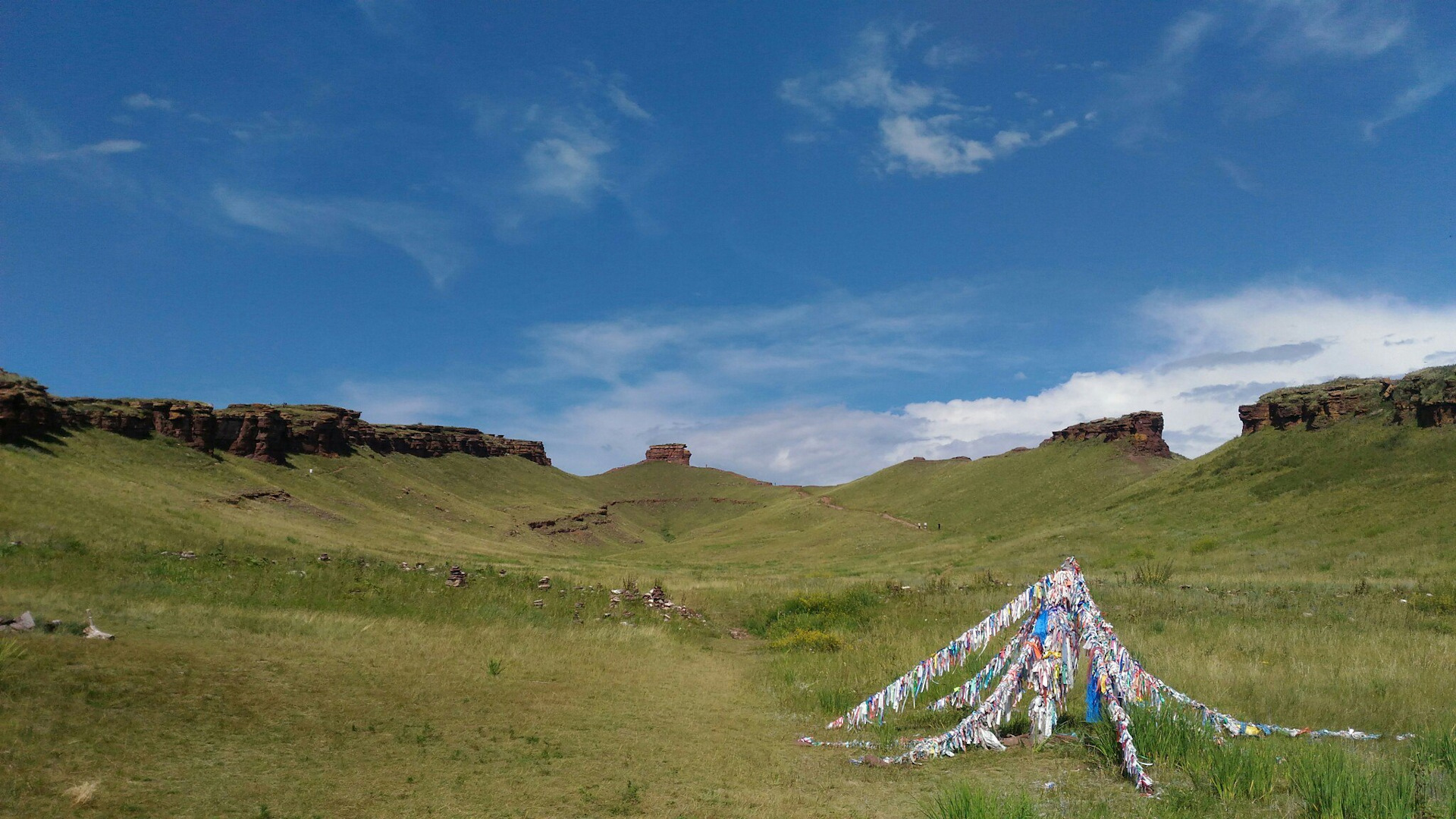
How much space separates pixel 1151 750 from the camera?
8570mm

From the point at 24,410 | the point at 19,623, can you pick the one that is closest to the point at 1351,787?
the point at 19,623

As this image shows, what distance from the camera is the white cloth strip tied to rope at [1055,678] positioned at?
9.33 m

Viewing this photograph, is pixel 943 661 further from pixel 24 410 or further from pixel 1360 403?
pixel 1360 403

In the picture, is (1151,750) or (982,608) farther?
(982,608)

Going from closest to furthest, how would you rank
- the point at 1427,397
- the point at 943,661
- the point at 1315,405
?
the point at 943,661
the point at 1427,397
the point at 1315,405

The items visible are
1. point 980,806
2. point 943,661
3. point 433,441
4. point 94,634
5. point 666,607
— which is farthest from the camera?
point 433,441

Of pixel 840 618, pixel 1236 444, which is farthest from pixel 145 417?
pixel 1236 444

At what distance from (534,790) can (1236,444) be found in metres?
83.1

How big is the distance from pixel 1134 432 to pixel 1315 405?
4123 centimetres

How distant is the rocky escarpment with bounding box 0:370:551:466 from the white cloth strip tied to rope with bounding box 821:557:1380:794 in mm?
56170

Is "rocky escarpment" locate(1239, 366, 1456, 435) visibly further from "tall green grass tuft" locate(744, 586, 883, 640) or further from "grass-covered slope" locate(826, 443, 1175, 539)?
"tall green grass tuft" locate(744, 586, 883, 640)

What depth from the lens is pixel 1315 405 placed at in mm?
66562

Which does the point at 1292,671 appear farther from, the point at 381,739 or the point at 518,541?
the point at 518,541

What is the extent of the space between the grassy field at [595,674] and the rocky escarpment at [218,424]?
7.70 m
